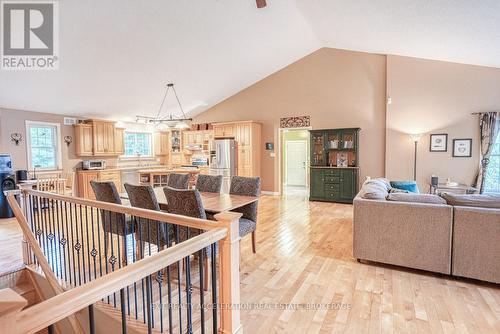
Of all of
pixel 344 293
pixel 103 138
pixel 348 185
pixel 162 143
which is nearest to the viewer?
pixel 344 293

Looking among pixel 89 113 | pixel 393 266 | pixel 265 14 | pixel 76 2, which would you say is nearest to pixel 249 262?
pixel 393 266

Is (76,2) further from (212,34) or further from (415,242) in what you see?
(415,242)

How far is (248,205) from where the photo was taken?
3.30m

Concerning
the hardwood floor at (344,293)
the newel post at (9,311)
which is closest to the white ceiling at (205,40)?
the hardwood floor at (344,293)

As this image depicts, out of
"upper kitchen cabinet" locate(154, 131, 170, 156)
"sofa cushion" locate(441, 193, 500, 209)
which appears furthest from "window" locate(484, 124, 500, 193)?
"upper kitchen cabinet" locate(154, 131, 170, 156)

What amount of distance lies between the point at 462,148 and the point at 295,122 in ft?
12.6

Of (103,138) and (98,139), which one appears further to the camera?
(103,138)

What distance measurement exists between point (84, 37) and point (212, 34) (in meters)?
2.11

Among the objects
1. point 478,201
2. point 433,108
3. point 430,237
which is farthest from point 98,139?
point 433,108

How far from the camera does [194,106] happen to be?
8078mm

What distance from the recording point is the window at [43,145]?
572 cm

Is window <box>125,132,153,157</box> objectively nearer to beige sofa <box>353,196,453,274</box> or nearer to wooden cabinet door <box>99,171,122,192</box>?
wooden cabinet door <box>99,171,122,192</box>

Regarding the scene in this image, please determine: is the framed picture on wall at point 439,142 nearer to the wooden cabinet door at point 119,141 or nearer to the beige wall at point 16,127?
the wooden cabinet door at point 119,141

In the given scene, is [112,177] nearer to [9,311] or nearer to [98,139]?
[98,139]
